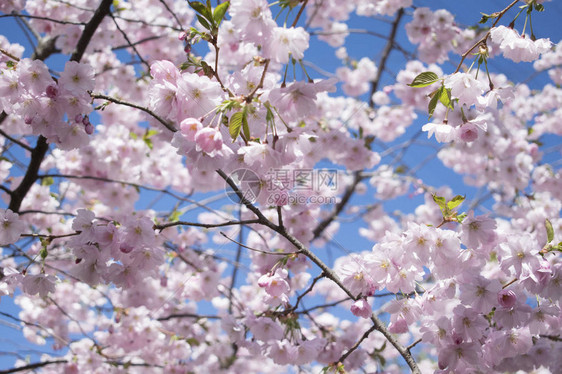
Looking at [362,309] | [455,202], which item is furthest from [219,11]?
[362,309]

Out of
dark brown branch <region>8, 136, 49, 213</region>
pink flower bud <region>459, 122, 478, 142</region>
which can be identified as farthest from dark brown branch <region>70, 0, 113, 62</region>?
pink flower bud <region>459, 122, 478, 142</region>

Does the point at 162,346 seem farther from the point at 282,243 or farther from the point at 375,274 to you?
the point at 375,274

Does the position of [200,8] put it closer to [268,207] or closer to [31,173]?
[268,207]

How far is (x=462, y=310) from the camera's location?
5.78 feet

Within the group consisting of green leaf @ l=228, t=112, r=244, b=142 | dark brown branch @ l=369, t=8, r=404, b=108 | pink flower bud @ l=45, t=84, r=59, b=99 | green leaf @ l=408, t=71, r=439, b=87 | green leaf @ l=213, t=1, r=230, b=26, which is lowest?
green leaf @ l=228, t=112, r=244, b=142

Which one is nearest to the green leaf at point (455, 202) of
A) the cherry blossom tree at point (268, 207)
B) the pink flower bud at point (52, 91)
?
the cherry blossom tree at point (268, 207)

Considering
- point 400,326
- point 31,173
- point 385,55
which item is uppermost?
point 385,55

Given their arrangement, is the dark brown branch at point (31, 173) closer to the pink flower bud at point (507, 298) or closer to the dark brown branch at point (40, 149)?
the dark brown branch at point (40, 149)

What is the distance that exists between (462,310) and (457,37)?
290 cm

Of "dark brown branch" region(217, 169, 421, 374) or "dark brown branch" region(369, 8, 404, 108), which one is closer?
"dark brown branch" region(217, 169, 421, 374)

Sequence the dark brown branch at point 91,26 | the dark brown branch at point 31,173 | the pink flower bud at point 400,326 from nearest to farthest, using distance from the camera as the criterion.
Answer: the pink flower bud at point 400,326, the dark brown branch at point 31,173, the dark brown branch at point 91,26

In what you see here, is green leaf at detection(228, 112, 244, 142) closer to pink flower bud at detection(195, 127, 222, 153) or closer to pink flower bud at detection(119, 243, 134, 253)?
pink flower bud at detection(195, 127, 222, 153)

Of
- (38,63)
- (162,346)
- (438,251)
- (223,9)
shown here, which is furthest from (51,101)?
(162,346)

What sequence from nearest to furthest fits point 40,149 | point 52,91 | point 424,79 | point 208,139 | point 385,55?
point 208,139, point 424,79, point 52,91, point 40,149, point 385,55
